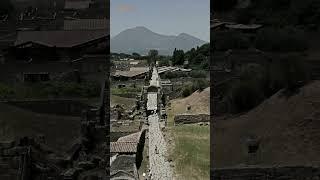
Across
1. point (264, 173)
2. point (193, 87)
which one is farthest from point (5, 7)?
point (193, 87)

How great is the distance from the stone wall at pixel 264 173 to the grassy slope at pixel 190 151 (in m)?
3.50

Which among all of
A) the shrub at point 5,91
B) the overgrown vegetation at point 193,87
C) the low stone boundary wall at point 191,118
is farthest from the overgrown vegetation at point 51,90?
the overgrown vegetation at point 193,87

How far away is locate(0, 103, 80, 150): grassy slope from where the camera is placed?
6840 mm

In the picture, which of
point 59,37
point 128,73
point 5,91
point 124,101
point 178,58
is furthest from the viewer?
point 178,58

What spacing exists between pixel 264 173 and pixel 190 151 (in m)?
5.59

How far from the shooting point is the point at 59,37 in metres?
7.08

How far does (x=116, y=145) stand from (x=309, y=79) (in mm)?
6318

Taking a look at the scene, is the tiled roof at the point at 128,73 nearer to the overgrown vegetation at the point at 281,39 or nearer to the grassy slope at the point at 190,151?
the grassy slope at the point at 190,151

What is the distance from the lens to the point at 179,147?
42.8 ft

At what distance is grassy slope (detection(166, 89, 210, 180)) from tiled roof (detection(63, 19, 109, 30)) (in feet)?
15.3

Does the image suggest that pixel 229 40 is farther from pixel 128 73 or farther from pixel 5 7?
pixel 128 73

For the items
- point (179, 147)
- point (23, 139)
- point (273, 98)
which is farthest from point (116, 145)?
point (273, 98)

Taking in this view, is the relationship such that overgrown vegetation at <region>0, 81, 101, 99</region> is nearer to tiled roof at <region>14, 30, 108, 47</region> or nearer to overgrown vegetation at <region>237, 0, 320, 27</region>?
tiled roof at <region>14, 30, 108, 47</region>

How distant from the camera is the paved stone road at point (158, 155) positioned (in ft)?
35.7
